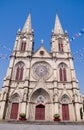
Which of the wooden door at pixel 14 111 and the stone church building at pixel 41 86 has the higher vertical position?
the stone church building at pixel 41 86

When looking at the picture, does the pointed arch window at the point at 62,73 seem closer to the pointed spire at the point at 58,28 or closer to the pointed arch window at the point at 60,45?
the pointed arch window at the point at 60,45

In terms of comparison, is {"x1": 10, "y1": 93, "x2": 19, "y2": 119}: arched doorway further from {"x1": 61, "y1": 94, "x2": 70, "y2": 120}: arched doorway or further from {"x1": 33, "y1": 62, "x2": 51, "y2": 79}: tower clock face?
{"x1": 61, "y1": 94, "x2": 70, "y2": 120}: arched doorway

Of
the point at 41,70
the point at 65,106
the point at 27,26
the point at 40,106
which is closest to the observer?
the point at 65,106

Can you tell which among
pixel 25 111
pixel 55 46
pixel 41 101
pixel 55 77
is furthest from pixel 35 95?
pixel 55 46

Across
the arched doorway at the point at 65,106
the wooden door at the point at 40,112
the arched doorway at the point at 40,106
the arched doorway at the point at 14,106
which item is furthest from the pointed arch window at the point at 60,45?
the arched doorway at the point at 14,106

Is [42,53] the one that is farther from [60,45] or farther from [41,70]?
[60,45]

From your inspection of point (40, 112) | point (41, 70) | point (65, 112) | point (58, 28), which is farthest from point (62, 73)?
point (58, 28)

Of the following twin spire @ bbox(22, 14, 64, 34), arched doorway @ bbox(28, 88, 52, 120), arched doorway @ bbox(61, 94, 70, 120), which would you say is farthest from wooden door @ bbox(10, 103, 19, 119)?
twin spire @ bbox(22, 14, 64, 34)

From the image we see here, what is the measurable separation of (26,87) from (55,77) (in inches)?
249

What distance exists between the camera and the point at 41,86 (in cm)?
2347

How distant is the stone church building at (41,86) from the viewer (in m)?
21.3

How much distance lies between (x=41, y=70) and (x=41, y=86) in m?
4.29

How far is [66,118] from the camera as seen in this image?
21.2 metres

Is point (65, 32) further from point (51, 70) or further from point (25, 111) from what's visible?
point (25, 111)
